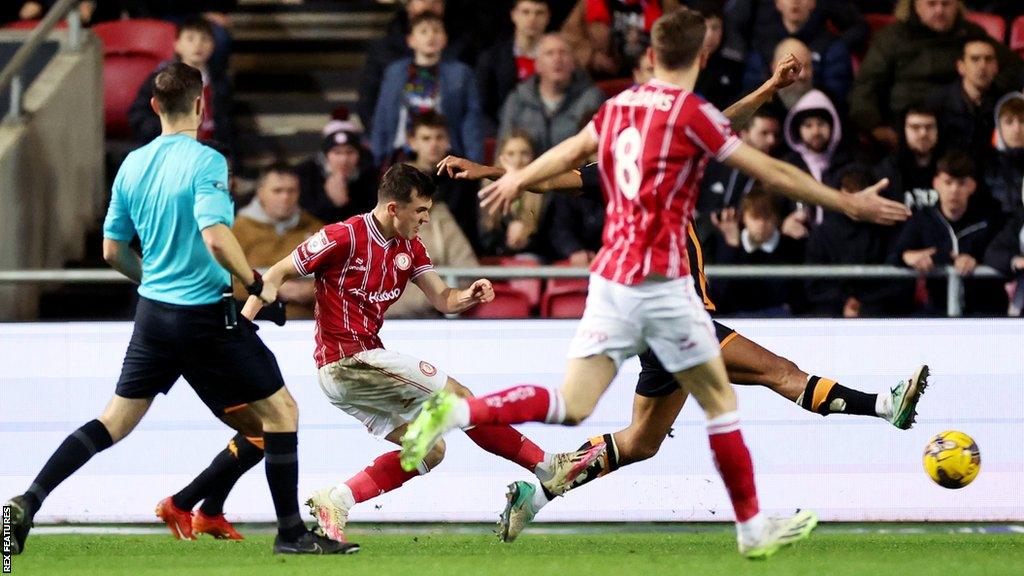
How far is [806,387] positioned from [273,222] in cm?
438

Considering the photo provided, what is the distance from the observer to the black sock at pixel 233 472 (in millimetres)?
7258

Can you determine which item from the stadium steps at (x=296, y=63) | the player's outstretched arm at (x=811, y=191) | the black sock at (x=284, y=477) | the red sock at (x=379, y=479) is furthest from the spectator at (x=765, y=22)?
the player's outstretched arm at (x=811, y=191)

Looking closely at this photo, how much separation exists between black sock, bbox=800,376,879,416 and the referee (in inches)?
82.2

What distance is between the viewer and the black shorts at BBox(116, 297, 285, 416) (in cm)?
650

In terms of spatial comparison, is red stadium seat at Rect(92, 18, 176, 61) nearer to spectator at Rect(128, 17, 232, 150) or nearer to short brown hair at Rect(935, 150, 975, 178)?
spectator at Rect(128, 17, 232, 150)

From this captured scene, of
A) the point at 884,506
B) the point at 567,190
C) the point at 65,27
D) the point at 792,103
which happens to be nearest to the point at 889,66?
the point at 792,103

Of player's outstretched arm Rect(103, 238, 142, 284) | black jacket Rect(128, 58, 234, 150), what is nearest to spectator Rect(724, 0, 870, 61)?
black jacket Rect(128, 58, 234, 150)

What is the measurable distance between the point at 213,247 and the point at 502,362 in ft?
7.92

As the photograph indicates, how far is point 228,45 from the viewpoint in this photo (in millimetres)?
12039

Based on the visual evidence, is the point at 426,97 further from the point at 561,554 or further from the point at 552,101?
the point at 561,554

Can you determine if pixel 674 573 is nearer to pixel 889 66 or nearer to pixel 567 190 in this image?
pixel 567 190

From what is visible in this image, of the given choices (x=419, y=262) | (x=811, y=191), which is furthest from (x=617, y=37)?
(x=811, y=191)

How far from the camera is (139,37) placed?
1260 cm

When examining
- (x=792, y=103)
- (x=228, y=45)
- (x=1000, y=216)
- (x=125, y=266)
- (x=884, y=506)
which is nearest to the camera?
(x=125, y=266)
